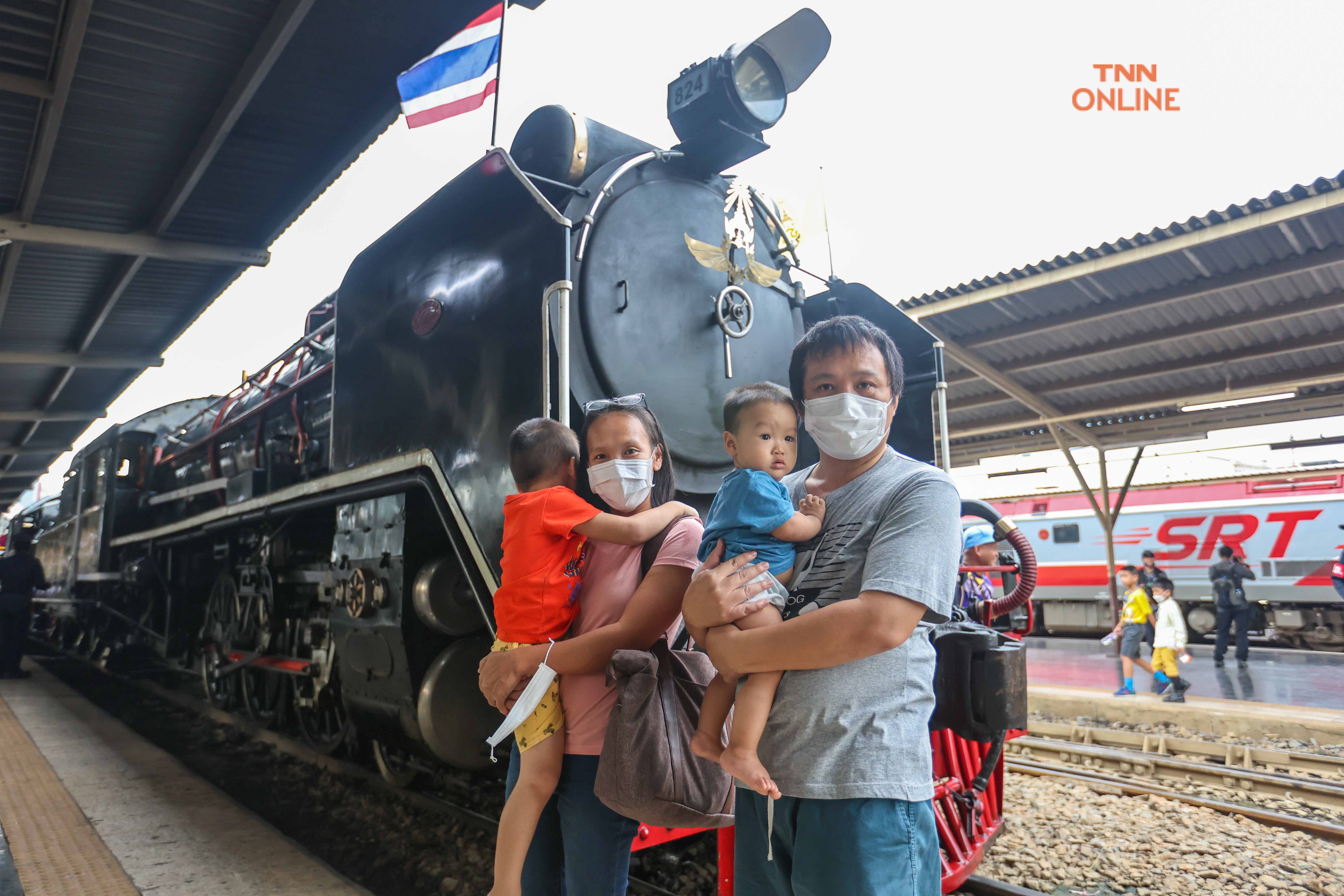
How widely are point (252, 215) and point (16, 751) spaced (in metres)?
4.30

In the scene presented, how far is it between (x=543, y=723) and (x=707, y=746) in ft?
1.59

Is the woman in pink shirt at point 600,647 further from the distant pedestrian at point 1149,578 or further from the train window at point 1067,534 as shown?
the train window at point 1067,534

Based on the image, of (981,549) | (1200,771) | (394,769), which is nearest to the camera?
(394,769)

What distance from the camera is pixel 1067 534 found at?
1708 centimetres

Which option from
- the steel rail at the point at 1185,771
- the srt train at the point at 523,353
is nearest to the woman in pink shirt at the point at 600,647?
the srt train at the point at 523,353

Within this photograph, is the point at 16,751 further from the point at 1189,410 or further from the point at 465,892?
the point at 1189,410

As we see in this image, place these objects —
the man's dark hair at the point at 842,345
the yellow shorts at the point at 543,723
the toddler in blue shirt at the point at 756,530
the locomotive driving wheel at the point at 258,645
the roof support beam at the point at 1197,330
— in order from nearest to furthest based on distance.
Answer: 1. the toddler in blue shirt at the point at 756,530
2. the man's dark hair at the point at 842,345
3. the yellow shorts at the point at 543,723
4. the locomotive driving wheel at the point at 258,645
5. the roof support beam at the point at 1197,330

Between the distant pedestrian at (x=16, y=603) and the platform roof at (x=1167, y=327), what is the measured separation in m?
10.4

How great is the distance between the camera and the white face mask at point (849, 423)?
57.3 inches

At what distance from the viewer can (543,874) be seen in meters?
1.97

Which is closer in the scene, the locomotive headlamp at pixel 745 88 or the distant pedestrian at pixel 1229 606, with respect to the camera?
the locomotive headlamp at pixel 745 88

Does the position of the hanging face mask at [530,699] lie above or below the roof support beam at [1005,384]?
below

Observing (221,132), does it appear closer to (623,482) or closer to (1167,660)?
(623,482)

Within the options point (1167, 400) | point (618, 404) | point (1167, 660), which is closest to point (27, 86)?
point (618, 404)
